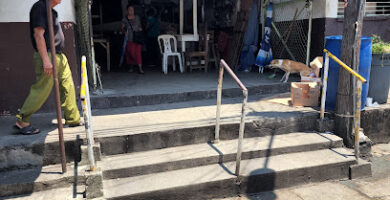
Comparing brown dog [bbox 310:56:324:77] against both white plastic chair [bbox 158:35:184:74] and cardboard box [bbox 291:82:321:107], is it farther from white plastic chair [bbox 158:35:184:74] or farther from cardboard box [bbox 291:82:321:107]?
white plastic chair [bbox 158:35:184:74]

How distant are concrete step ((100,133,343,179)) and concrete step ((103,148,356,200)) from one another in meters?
0.07

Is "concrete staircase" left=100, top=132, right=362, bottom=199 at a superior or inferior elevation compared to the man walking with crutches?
inferior

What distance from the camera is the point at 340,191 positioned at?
371 cm

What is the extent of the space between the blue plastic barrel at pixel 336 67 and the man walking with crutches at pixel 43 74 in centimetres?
372

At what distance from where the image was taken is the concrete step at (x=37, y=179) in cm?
324

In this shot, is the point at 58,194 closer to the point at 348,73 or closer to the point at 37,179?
the point at 37,179

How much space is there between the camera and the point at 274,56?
8.30 meters

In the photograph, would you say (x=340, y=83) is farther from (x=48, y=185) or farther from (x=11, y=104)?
(x=11, y=104)

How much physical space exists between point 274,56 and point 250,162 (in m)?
4.97

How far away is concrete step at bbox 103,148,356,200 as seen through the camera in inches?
132

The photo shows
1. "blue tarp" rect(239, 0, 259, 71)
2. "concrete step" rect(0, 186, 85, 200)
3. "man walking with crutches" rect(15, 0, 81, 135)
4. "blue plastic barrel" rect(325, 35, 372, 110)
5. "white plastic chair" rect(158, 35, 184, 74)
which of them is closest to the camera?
"concrete step" rect(0, 186, 85, 200)

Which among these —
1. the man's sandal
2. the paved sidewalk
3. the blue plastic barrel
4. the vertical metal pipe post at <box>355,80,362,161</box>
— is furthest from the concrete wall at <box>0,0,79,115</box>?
the vertical metal pipe post at <box>355,80,362,161</box>

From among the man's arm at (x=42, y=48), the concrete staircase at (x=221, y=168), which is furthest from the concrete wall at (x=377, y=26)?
the man's arm at (x=42, y=48)

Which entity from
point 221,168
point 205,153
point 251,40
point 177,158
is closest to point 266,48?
point 251,40
